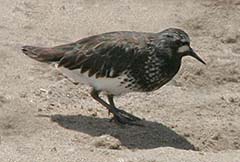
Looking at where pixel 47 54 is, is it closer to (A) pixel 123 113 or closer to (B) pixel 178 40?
(A) pixel 123 113

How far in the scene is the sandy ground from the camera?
23.2 feet

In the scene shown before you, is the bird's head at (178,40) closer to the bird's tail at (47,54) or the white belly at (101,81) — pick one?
the white belly at (101,81)

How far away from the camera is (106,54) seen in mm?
7609

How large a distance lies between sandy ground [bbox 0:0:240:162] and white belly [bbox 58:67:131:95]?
1.08ft

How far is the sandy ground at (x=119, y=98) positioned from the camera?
23.2 ft

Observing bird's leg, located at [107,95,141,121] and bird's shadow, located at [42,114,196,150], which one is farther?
bird's leg, located at [107,95,141,121]

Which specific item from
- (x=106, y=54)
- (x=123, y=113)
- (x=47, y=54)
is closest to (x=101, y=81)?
(x=106, y=54)

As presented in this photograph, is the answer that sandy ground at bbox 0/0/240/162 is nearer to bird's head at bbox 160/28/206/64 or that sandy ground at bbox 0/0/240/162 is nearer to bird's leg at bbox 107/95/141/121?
bird's leg at bbox 107/95/141/121

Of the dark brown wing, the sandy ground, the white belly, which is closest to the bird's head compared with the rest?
the dark brown wing

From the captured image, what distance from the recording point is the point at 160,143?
24.7 ft

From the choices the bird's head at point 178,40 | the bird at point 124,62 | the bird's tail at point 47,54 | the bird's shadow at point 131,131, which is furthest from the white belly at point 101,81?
the bird's head at point 178,40

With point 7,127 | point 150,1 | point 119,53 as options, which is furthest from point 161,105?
point 150,1

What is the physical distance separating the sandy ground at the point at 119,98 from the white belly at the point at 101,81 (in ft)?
1.08

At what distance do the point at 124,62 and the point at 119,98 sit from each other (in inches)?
35.9
